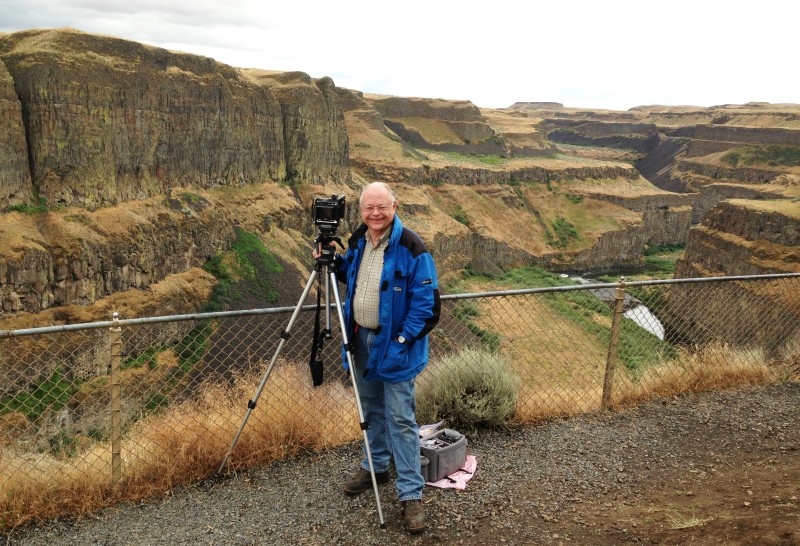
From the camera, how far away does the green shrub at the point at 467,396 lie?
22.2ft

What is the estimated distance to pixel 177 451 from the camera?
18.7ft

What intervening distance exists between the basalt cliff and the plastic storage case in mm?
22327

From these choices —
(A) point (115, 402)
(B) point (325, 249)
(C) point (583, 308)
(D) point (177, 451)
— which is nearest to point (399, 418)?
(B) point (325, 249)

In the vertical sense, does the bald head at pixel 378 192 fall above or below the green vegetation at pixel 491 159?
above

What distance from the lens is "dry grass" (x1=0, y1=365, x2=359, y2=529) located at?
515 centimetres

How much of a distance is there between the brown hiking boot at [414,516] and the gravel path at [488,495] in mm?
97

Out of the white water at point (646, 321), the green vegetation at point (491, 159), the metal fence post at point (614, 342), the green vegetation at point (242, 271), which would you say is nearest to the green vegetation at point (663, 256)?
the green vegetation at point (491, 159)

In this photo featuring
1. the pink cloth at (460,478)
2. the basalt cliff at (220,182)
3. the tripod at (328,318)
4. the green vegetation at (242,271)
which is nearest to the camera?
the tripod at (328,318)

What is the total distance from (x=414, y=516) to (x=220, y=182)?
1421 inches

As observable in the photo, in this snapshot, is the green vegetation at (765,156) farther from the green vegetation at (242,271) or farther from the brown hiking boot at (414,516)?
the brown hiking boot at (414,516)

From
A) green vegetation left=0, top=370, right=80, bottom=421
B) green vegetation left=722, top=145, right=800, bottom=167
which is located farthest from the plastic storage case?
green vegetation left=722, top=145, right=800, bottom=167

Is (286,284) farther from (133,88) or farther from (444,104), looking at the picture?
(444,104)

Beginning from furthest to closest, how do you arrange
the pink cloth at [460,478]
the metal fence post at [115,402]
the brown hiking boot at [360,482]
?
the pink cloth at [460,478]
the brown hiking boot at [360,482]
the metal fence post at [115,402]

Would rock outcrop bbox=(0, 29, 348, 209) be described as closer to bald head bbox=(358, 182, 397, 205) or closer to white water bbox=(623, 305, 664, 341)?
white water bbox=(623, 305, 664, 341)
